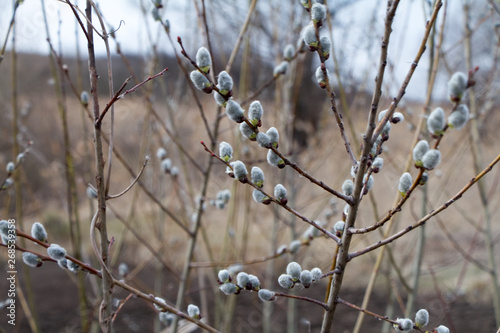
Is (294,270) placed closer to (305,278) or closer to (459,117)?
(305,278)

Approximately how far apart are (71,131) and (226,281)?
273 inches

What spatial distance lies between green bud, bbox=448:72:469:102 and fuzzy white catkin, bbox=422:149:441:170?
0.07m

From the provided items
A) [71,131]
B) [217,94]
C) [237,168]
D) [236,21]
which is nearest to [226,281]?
[237,168]

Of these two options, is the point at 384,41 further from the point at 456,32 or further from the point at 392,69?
the point at 456,32

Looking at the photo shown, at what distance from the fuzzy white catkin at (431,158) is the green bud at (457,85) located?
7 centimetres

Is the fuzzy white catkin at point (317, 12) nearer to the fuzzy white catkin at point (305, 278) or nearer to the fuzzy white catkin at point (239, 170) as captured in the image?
the fuzzy white catkin at point (239, 170)

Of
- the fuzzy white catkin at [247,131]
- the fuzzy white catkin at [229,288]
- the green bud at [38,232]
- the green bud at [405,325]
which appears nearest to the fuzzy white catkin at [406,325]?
the green bud at [405,325]

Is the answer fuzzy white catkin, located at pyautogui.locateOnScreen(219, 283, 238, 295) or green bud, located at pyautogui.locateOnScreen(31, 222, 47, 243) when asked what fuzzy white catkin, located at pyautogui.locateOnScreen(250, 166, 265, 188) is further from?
green bud, located at pyautogui.locateOnScreen(31, 222, 47, 243)

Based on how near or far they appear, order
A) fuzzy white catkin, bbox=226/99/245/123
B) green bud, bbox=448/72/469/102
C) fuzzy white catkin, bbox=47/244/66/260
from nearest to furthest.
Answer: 1. green bud, bbox=448/72/469/102
2. fuzzy white catkin, bbox=226/99/245/123
3. fuzzy white catkin, bbox=47/244/66/260

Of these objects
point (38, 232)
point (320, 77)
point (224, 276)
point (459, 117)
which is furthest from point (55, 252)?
point (459, 117)

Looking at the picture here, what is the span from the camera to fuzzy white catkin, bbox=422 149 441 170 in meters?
0.50

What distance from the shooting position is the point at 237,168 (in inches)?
24.7

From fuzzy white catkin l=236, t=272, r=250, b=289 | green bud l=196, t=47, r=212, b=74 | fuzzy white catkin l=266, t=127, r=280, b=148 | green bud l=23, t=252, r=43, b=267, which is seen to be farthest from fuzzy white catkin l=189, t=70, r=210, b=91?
green bud l=23, t=252, r=43, b=267

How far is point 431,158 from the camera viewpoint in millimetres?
501
